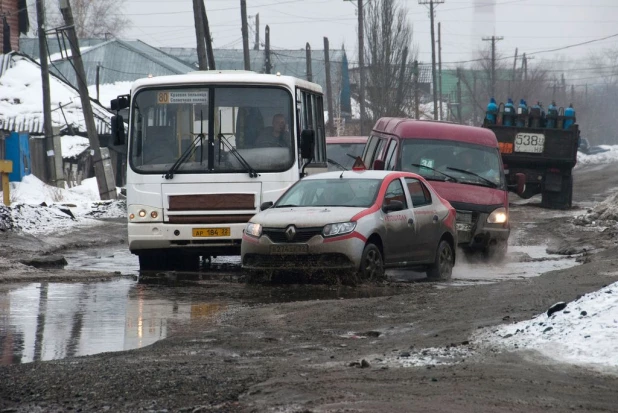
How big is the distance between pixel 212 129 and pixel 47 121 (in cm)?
2118

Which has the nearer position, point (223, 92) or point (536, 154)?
point (223, 92)

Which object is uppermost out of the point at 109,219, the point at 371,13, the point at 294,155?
the point at 371,13

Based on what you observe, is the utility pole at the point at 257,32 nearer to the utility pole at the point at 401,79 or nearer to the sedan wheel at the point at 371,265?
the utility pole at the point at 401,79

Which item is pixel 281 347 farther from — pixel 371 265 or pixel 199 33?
pixel 199 33

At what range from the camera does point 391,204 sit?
13.3 meters

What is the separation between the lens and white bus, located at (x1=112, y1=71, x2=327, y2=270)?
1436cm

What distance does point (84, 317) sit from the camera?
10.1 m

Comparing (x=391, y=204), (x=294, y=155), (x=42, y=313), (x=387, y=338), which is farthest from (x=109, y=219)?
(x=387, y=338)

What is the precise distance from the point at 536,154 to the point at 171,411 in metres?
23.8

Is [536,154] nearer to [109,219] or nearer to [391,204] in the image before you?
[109,219]

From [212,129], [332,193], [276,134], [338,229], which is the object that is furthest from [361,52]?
[338,229]

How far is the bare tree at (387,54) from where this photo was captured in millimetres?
55031

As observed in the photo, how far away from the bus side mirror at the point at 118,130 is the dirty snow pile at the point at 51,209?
215 inches

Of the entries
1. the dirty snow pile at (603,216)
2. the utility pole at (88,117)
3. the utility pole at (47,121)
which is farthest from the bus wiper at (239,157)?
the utility pole at (47,121)
